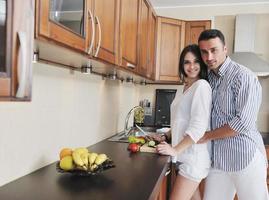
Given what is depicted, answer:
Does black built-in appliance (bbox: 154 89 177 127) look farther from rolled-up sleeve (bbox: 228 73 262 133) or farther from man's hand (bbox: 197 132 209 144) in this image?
rolled-up sleeve (bbox: 228 73 262 133)

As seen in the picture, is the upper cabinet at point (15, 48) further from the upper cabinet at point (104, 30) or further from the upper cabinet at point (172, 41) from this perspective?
the upper cabinet at point (172, 41)

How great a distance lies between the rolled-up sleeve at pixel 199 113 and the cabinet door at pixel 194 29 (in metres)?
1.68

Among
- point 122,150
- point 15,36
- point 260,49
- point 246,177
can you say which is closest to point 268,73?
point 260,49

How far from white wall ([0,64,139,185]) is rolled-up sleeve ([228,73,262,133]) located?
92cm

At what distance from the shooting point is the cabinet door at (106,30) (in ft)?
3.81

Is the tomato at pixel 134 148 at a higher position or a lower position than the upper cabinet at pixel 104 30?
lower

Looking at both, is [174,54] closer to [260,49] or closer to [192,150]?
[260,49]

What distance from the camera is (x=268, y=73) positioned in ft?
9.55

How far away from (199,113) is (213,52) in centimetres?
38

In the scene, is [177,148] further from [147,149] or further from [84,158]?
[84,158]

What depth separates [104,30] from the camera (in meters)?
→ 1.27

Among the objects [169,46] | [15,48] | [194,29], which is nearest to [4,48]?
[15,48]

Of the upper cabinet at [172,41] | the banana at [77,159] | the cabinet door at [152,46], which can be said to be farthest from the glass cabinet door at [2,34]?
the upper cabinet at [172,41]

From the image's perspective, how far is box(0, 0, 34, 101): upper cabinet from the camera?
54cm
